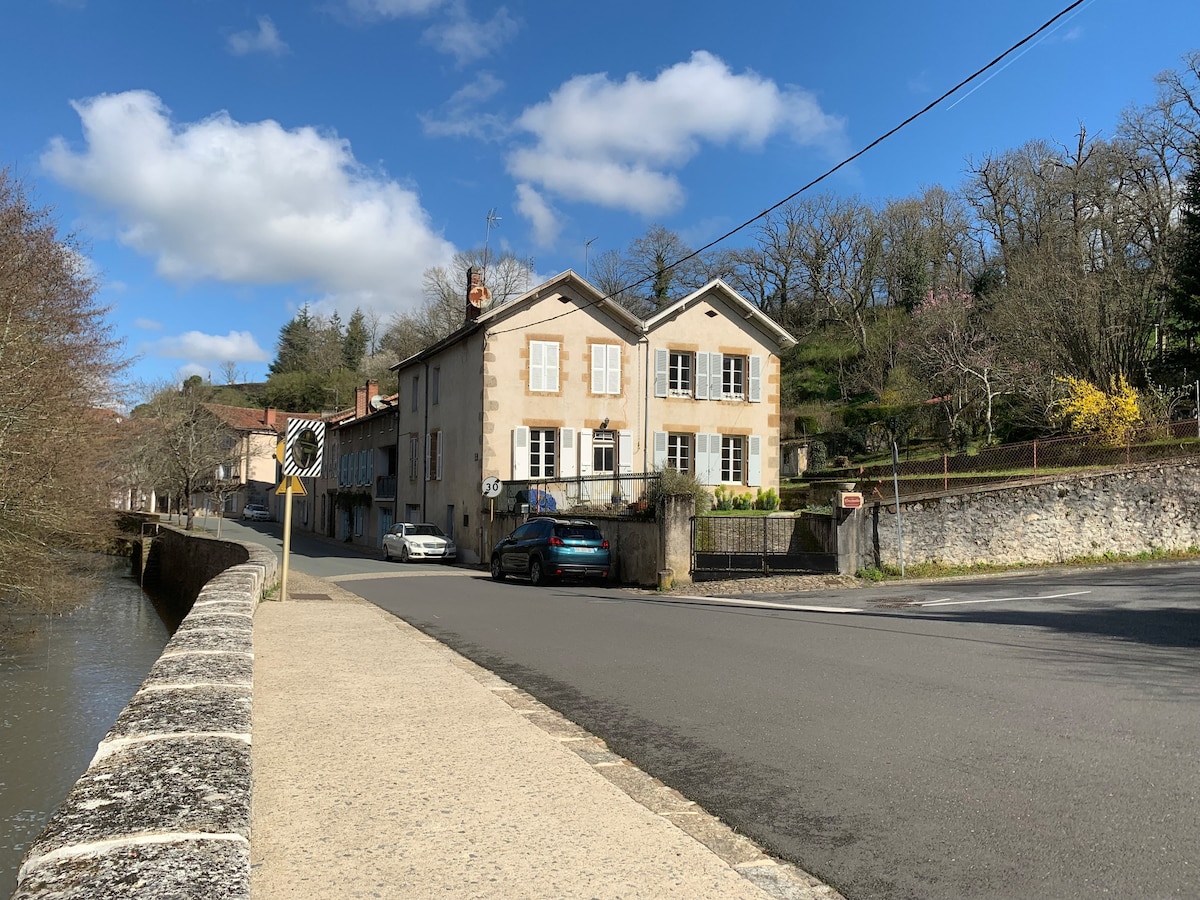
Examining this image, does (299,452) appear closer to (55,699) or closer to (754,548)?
(55,699)

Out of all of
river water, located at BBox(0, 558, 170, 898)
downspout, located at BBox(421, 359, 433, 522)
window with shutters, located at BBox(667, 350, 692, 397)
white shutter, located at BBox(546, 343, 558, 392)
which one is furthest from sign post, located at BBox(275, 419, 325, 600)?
downspout, located at BBox(421, 359, 433, 522)

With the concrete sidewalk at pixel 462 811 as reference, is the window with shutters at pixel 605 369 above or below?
above

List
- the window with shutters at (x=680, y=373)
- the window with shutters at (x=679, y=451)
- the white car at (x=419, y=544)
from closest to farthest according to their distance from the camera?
the white car at (x=419, y=544) → the window with shutters at (x=679, y=451) → the window with shutters at (x=680, y=373)

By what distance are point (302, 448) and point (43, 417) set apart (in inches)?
165

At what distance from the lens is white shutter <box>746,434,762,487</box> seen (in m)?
33.8

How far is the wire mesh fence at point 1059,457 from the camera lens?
2495 centimetres

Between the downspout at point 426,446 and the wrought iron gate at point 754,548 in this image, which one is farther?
the downspout at point 426,446

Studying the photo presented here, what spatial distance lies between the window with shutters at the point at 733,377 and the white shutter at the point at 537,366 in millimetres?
6654

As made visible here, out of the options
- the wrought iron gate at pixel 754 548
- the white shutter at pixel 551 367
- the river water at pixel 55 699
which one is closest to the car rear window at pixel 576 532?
the wrought iron gate at pixel 754 548

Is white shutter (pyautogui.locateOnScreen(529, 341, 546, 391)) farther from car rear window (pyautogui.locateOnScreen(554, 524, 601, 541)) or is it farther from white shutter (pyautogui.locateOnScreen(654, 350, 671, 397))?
car rear window (pyautogui.locateOnScreen(554, 524, 601, 541))

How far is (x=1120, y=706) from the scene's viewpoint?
7.29m

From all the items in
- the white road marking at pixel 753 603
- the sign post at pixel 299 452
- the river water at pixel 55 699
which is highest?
the sign post at pixel 299 452

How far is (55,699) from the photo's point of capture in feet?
45.9

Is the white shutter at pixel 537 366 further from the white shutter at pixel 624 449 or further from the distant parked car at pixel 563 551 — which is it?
the distant parked car at pixel 563 551
